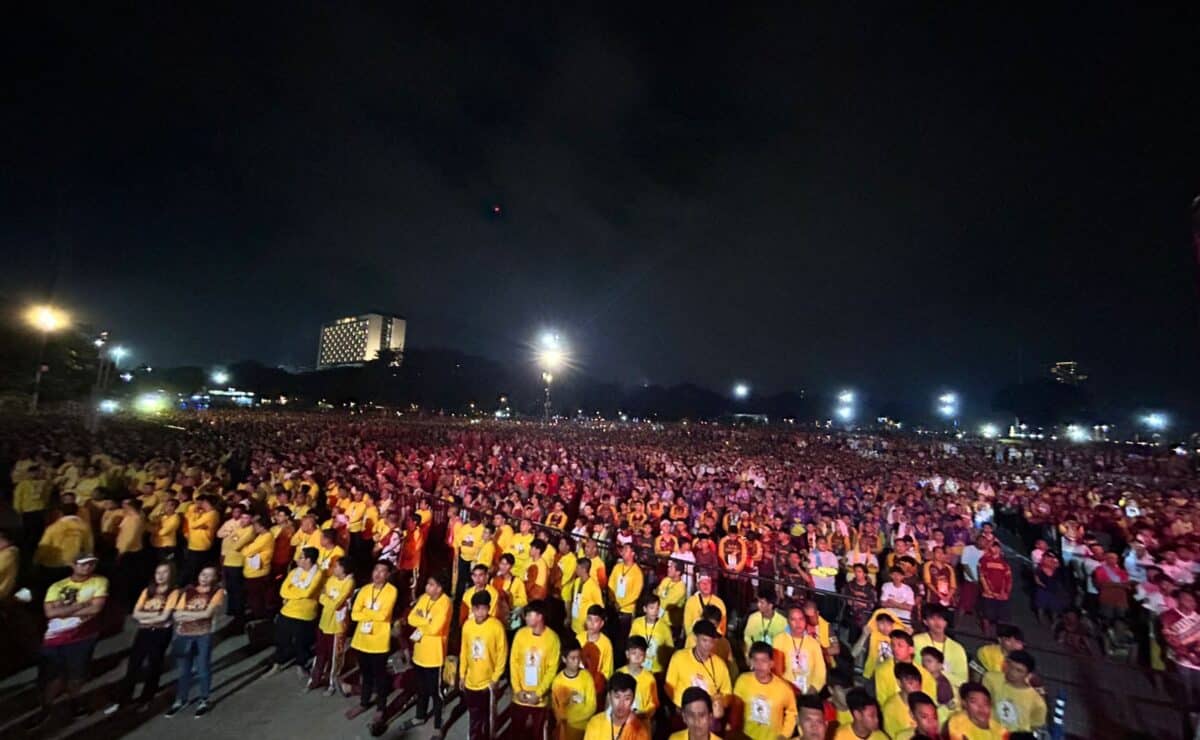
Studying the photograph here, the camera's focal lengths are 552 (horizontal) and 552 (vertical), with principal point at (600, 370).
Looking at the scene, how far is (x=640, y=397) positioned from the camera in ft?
355

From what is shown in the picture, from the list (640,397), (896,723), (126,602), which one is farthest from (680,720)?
(640,397)

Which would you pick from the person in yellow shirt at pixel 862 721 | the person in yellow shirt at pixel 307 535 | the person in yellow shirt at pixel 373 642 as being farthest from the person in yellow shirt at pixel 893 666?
the person in yellow shirt at pixel 307 535

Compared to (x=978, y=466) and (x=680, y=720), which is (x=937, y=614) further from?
(x=978, y=466)

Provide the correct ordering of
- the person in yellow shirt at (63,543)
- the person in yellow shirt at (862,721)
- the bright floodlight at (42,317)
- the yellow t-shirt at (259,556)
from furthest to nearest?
the bright floodlight at (42,317) → the yellow t-shirt at (259,556) → the person in yellow shirt at (63,543) → the person in yellow shirt at (862,721)

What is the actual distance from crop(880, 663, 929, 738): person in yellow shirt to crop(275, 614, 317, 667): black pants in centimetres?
617

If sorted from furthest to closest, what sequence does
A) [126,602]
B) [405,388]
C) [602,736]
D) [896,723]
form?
[405,388] → [126,602] → [896,723] → [602,736]

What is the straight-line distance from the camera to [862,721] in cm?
425

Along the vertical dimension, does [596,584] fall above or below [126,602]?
above

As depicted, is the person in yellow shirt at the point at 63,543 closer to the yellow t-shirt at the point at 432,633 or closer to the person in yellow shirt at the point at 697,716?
the yellow t-shirt at the point at 432,633

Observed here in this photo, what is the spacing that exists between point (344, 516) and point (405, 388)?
6645 cm

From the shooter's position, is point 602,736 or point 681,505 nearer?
point 602,736

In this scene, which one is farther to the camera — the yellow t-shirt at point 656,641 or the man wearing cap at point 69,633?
the yellow t-shirt at point 656,641

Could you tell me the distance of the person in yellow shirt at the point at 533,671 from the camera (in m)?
5.18

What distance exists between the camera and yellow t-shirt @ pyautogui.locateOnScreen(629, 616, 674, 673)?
5801 millimetres
